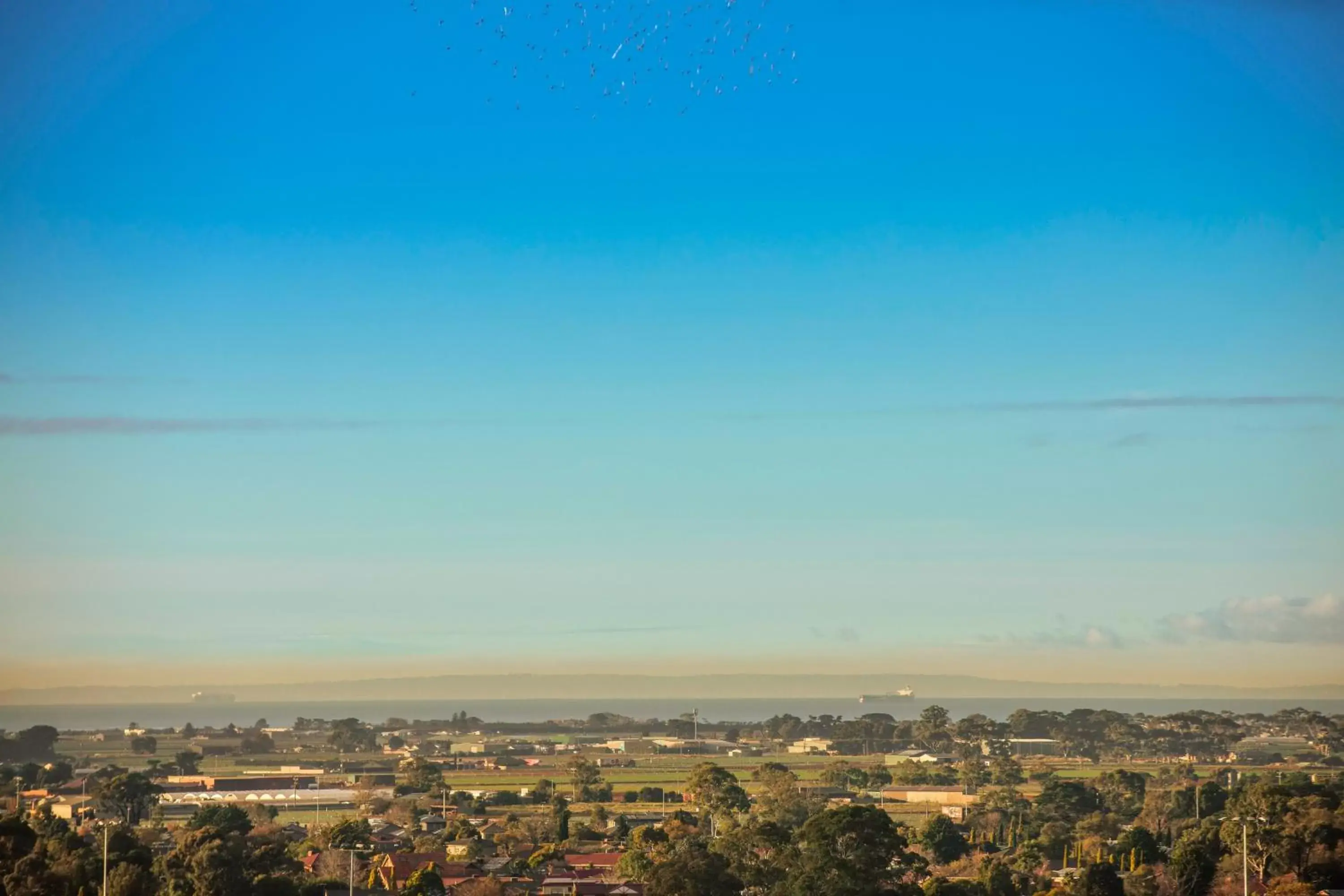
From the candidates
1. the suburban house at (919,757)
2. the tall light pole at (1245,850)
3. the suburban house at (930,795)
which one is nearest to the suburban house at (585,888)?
the tall light pole at (1245,850)

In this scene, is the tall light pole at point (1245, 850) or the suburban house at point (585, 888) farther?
the suburban house at point (585, 888)

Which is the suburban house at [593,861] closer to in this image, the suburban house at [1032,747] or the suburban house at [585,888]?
the suburban house at [585,888]

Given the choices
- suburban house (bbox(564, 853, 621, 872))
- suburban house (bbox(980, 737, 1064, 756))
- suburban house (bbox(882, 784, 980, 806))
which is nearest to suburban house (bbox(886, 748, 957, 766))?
suburban house (bbox(980, 737, 1064, 756))

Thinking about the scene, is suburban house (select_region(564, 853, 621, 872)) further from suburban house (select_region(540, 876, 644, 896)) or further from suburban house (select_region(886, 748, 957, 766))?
suburban house (select_region(886, 748, 957, 766))

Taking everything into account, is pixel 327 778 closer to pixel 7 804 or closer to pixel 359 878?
pixel 7 804

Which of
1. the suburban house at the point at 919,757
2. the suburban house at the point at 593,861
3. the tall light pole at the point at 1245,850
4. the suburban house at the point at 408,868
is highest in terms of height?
the tall light pole at the point at 1245,850

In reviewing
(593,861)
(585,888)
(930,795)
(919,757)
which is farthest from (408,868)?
(919,757)

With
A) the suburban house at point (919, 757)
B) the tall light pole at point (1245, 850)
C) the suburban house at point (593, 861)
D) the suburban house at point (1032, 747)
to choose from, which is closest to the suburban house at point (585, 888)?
the suburban house at point (593, 861)

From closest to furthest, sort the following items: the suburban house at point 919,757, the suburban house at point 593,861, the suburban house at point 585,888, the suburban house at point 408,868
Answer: the suburban house at point 585,888 → the suburban house at point 408,868 → the suburban house at point 593,861 → the suburban house at point 919,757

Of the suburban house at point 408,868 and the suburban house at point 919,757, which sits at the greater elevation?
the suburban house at point 408,868

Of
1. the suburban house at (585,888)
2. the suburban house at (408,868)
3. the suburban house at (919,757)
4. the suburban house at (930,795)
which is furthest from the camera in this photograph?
the suburban house at (919,757)

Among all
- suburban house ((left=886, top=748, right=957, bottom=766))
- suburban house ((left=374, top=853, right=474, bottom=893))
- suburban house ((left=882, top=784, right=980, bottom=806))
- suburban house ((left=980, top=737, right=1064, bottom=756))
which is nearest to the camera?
suburban house ((left=374, top=853, right=474, bottom=893))

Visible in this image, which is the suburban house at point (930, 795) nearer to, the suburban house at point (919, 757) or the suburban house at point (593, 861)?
the suburban house at point (919, 757)
